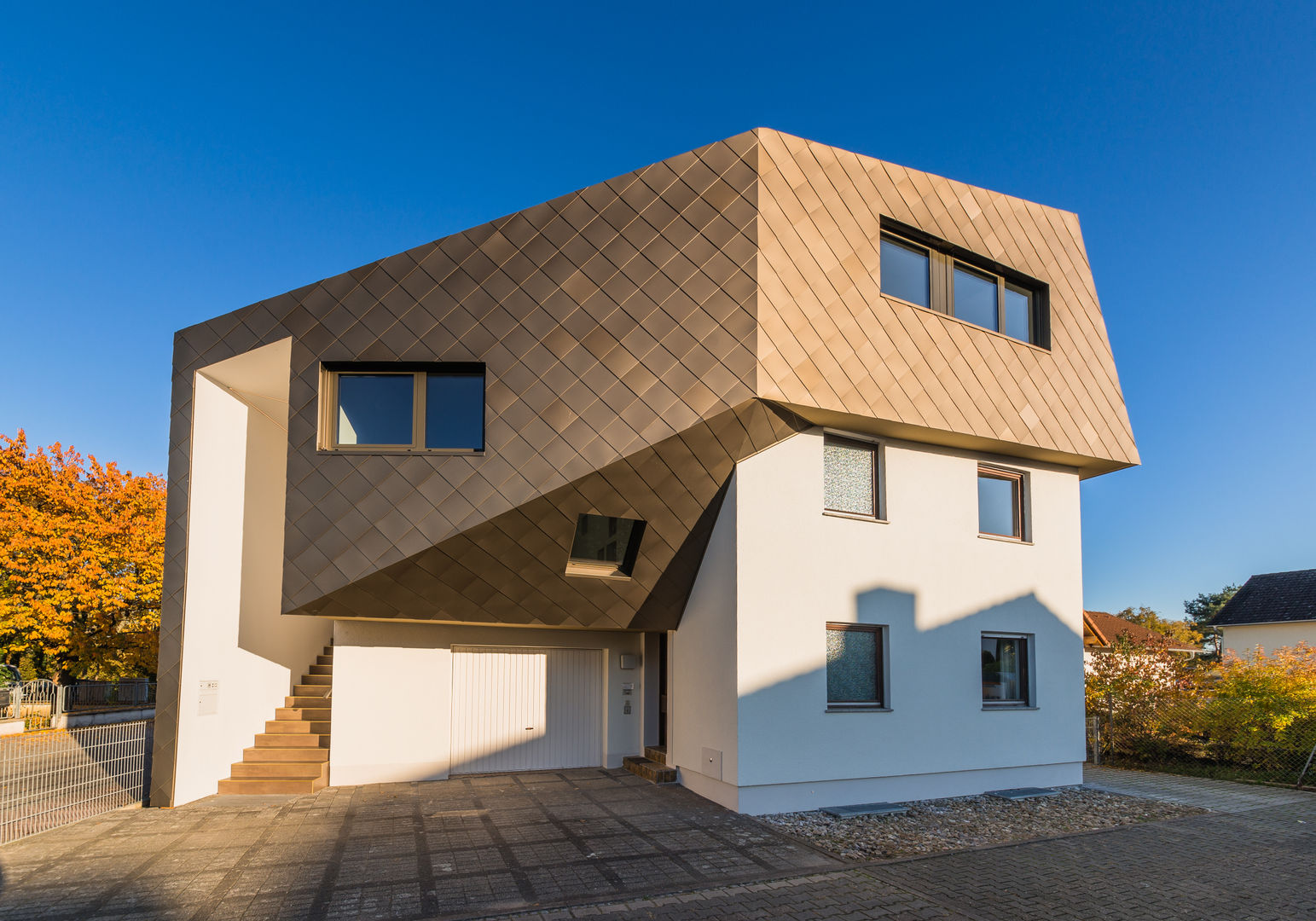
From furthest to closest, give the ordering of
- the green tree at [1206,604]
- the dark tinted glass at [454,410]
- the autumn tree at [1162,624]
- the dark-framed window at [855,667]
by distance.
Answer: the green tree at [1206,604]
the autumn tree at [1162,624]
the dark-framed window at [855,667]
the dark tinted glass at [454,410]

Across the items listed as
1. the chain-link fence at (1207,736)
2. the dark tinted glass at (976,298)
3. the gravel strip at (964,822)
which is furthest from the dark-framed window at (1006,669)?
the dark tinted glass at (976,298)

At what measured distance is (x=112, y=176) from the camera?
14.1 metres

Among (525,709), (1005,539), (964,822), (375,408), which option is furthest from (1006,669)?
(375,408)

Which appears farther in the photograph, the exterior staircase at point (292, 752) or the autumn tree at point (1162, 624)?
the autumn tree at point (1162, 624)

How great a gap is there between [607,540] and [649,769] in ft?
11.9

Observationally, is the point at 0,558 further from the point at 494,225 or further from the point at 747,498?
the point at 747,498

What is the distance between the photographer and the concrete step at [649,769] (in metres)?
10.9

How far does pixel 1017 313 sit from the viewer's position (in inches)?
478

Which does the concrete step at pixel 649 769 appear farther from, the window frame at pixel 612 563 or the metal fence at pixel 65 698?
the metal fence at pixel 65 698

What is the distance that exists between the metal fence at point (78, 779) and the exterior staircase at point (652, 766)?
255 inches

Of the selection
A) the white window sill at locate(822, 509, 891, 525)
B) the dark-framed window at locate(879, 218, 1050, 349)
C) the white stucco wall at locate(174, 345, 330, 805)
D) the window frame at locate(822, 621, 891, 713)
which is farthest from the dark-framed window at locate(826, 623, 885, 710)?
the white stucco wall at locate(174, 345, 330, 805)

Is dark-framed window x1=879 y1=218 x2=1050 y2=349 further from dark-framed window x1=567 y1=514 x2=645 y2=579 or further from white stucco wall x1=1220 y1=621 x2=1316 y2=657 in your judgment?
white stucco wall x1=1220 y1=621 x2=1316 y2=657

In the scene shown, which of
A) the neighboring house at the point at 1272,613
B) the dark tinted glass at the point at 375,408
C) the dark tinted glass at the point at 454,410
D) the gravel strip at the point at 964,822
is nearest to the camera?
the gravel strip at the point at 964,822

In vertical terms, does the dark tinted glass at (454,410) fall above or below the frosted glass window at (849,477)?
above
